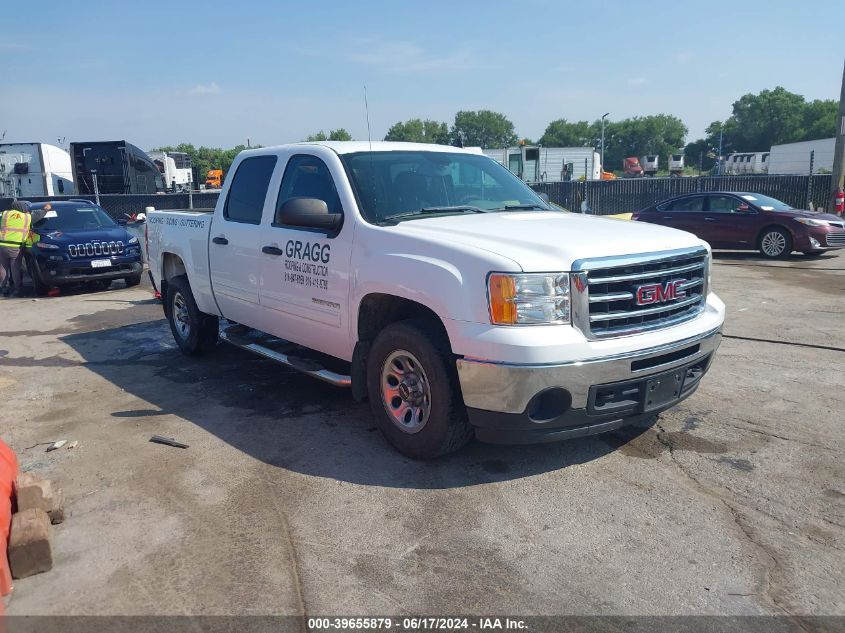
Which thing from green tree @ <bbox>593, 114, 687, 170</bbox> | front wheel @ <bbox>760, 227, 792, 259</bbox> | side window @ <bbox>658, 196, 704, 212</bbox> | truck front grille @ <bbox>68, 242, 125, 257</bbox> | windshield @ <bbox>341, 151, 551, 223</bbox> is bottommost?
front wheel @ <bbox>760, 227, 792, 259</bbox>

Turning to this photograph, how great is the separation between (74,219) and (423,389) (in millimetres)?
11170

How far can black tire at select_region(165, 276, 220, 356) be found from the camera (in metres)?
6.93

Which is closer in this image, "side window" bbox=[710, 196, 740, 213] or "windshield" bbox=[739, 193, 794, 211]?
"windshield" bbox=[739, 193, 794, 211]

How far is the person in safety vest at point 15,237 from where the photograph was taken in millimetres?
12023

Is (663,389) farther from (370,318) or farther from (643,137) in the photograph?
(643,137)

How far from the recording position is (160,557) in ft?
10.9

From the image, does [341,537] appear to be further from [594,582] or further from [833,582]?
[833,582]

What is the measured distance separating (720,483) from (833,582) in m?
1.00

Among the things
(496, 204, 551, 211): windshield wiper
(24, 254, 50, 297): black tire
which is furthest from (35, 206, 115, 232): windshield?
(496, 204, 551, 211): windshield wiper

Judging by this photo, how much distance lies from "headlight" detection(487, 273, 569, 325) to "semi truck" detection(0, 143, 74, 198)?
1115 inches

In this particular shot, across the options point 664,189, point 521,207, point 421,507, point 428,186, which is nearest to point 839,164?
point 664,189

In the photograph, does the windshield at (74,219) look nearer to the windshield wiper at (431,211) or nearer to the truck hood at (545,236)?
the windshield wiper at (431,211)

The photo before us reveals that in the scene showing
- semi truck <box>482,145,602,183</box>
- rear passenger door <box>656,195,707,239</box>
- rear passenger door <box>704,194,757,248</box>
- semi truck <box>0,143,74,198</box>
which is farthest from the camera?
semi truck <box>0,143,74,198</box>

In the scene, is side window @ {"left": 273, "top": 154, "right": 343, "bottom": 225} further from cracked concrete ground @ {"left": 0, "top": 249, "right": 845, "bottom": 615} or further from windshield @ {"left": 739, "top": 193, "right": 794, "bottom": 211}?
windshield @ {"left": 739, "top": 193, "right": 794, "bottom": 211}
